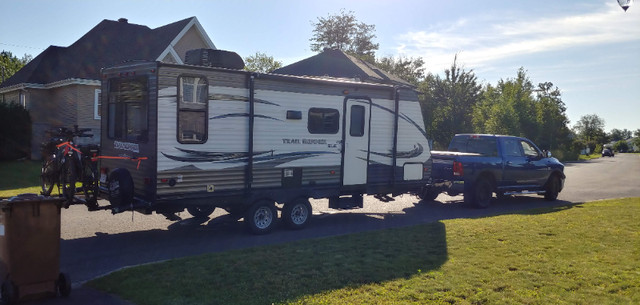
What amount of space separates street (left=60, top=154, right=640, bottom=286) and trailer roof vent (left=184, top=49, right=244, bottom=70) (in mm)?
2869

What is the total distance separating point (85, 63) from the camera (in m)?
24.3

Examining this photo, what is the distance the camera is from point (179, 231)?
10.1 m

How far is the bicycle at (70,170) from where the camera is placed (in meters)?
9.60

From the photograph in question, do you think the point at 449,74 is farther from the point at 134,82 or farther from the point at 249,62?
the point at 134,82

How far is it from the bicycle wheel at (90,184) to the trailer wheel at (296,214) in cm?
344

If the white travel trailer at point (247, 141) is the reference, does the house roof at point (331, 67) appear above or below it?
above

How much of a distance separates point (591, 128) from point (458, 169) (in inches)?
5760

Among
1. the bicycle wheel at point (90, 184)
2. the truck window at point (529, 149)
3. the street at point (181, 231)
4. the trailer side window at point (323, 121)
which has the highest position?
the trailer side window at point (323, 121)

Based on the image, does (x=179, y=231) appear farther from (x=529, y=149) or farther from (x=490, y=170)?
(x=529, y=149)

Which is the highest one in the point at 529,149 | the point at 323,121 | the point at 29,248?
the point at 323,121

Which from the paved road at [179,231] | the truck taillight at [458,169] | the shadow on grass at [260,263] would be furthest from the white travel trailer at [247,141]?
the truck taillight at [458,169]

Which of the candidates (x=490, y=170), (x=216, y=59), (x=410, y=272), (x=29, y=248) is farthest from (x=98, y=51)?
(x=410, y=272)

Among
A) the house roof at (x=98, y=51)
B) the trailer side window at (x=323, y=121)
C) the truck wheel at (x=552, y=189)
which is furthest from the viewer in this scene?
the house roof at (x=98, y=51)

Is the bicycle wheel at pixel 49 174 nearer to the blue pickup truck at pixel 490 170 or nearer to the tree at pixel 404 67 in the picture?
the blue pickup truck at pixel 490 170
